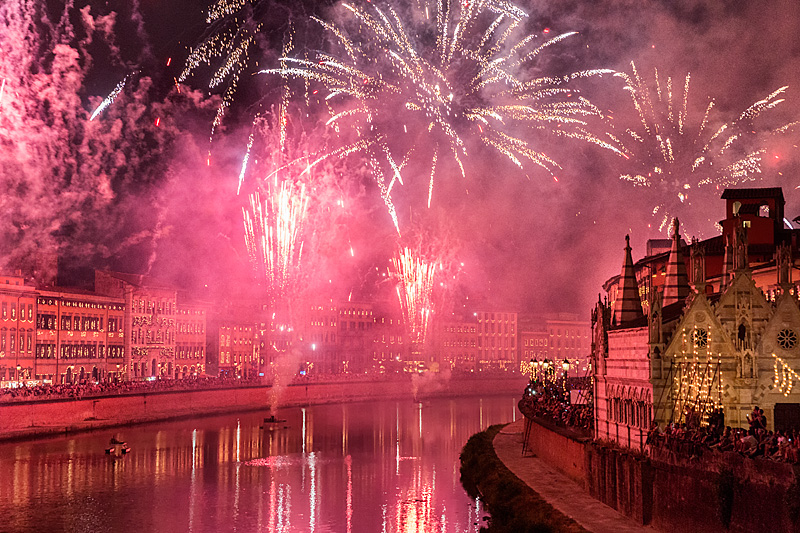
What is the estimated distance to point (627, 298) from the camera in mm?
47781

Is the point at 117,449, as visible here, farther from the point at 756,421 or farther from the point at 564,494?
the point at 756,421

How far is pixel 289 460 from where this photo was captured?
238 feet

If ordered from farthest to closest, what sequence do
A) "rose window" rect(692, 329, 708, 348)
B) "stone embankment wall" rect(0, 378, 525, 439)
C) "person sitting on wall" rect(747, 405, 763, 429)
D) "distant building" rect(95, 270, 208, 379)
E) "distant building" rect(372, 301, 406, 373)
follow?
"distant building" rect(372, 301, 406, 373) → "distant building" rect(95, 270, 208, 379) → "stone embankment wall" rect(0, 378, 525, 439) → "rose window" rect(692, 329, 708, 348) → "person sitting on wall" rect(747, 405, 763, 429)

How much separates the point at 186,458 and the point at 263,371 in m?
83.7

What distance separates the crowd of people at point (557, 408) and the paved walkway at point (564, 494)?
263 centimetres

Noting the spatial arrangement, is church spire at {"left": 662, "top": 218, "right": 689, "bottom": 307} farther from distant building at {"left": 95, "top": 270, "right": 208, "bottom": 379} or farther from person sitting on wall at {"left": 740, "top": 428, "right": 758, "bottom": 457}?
distant building at {"left": 95, "top": 270, "right": 208, "bottom": 379}

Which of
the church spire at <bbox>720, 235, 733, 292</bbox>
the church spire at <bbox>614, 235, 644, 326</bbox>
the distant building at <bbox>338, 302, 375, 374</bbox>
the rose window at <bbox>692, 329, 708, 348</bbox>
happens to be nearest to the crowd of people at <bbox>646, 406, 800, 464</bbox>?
the rose window at <bbox>692, 329, 708, 348</bbox>

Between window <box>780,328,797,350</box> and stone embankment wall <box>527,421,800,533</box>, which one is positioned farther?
window <box>780,328,797,350</box>

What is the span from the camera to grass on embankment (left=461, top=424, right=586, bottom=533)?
114ft

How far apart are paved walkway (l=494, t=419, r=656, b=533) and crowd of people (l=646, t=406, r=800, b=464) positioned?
292 centimetres

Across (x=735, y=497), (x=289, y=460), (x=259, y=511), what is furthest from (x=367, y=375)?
(x=735, y=497)

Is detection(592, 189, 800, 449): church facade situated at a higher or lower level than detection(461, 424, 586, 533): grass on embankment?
higher

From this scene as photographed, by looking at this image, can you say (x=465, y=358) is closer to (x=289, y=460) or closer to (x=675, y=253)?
(x=289, y=460)

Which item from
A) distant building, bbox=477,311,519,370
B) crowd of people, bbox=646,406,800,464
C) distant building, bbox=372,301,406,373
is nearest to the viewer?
crowd of people, bbox=646,406,800,464
